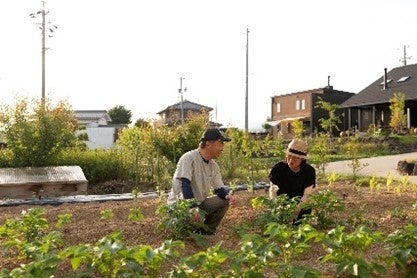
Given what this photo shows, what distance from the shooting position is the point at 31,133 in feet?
39.3

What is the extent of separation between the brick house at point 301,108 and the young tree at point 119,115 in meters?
14.6

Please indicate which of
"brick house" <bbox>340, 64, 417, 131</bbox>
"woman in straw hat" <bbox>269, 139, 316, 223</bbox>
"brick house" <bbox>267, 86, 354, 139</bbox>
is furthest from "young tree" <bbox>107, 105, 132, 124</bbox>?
"woman in straw hat" <bbox>269, 139, 316, 223</bbox>

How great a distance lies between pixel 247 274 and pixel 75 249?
91 centimetres

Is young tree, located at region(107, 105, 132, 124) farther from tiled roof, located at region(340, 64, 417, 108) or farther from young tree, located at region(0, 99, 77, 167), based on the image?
young tree, located at region(0, 99, 77, 167)

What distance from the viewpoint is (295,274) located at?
2797 millimetres

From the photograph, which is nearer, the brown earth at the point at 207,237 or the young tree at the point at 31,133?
the brown earth at the point at 207,237

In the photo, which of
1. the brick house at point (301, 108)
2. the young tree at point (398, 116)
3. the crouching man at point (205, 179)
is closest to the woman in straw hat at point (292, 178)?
the crouching man at point (205, 179)

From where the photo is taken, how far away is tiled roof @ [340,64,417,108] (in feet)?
107

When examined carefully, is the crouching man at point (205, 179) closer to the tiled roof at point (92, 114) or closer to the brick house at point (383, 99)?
the brick house at point (383, 99)

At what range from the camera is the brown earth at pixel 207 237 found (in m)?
4.69

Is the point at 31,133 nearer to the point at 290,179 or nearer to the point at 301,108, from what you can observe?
the point at 290,179

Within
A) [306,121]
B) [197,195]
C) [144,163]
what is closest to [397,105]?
[306,121]

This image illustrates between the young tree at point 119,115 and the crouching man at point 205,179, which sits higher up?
the young tree at point 119,115

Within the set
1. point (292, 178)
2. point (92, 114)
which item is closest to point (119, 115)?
point (92, 114)
